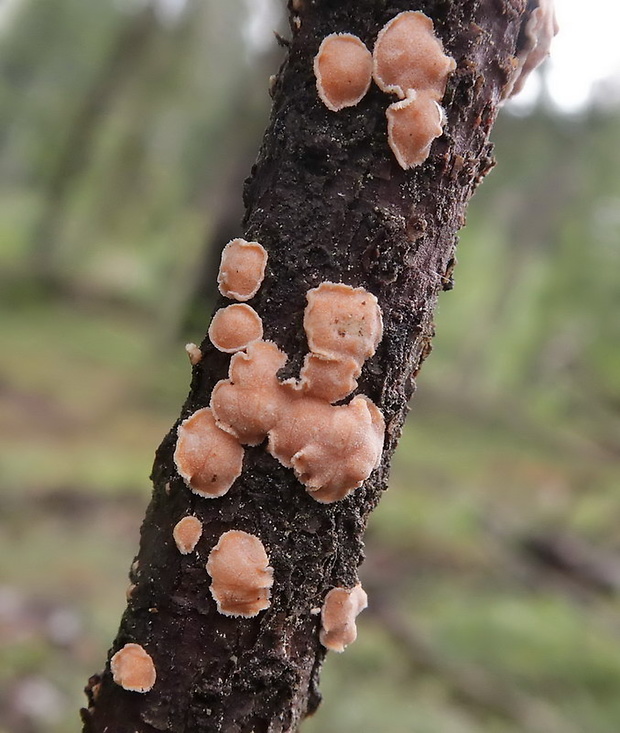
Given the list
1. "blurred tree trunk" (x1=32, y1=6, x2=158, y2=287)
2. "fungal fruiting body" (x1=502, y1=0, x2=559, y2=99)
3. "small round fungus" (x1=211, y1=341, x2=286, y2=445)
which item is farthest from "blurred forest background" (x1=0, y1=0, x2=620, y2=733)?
"fungal fruiting body" (x1=502, y1=0, x2=559, y2=99)

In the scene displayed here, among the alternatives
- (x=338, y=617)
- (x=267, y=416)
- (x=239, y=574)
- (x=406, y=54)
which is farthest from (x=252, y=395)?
(x=406, y=54)

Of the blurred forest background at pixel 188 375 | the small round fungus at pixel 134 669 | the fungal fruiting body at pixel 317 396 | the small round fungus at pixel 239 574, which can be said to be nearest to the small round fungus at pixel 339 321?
the fungal fruiting body at pixel 317 396

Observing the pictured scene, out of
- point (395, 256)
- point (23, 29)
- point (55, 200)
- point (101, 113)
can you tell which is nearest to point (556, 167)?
point (101, 113)

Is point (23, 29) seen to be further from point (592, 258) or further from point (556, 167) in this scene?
point (592, 258)

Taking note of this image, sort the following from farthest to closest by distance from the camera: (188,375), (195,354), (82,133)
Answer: (82,133), (188,375), (195,354)

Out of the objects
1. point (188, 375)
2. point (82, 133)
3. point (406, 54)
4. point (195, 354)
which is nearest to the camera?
point (406, 54)

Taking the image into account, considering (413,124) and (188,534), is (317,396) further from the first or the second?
(413,124)
